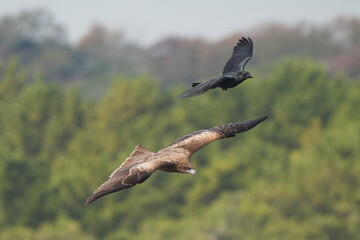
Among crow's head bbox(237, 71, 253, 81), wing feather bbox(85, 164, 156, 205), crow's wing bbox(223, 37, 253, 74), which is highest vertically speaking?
crow's wing bbox(223, 37, 253, 74)

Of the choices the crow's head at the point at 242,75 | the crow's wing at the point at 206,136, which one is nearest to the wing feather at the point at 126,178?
the crow's wing at the point at 206,136

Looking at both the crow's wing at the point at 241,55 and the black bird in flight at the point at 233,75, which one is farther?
the crow's wing at the point at 241,55

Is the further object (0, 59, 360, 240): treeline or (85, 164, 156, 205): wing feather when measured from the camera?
(0, 59, 360, 240): treeline

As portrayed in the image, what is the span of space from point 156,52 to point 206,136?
13207 centimetres

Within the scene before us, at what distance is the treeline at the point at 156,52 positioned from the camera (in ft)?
449

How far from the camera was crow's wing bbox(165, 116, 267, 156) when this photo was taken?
20703 mm

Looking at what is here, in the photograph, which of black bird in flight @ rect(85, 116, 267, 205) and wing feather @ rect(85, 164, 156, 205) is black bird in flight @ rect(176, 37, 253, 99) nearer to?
black bird in flight @ rect(85, 116, 267, 205)

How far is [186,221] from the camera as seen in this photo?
6419 centimetres

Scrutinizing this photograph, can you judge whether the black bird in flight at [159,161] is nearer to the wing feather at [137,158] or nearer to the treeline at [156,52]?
the wing feather at [137,158]

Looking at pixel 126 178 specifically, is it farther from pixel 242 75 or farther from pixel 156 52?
pixel 156 52

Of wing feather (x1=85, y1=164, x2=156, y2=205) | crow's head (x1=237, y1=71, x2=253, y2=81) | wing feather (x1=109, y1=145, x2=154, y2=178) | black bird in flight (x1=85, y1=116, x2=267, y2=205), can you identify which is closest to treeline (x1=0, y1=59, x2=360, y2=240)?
black bird in flight (x1=85, y1=116, x2=267, y2=205)

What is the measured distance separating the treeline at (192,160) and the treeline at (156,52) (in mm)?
38379

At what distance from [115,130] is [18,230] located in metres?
21.5

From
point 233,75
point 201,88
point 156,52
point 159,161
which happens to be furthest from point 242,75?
point 156,52
